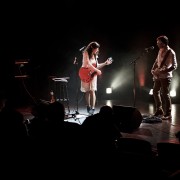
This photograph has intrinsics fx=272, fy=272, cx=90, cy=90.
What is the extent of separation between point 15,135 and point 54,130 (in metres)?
0.36

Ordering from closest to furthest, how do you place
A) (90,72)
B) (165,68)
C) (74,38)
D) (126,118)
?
(126,118), (165,68), (90,72), (74,38)

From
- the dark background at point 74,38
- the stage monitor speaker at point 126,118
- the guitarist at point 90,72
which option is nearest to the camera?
the stage monitor speaker at point 126,118

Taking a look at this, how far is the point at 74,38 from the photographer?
1027 cm

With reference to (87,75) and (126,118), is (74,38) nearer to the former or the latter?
(87,75)

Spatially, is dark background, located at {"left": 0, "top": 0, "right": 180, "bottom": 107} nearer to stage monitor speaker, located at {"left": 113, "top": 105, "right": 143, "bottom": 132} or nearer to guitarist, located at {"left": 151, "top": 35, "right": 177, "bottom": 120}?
guitarist, located at {"left": 151, "top": 35, "right": 177, "bottom": 120}

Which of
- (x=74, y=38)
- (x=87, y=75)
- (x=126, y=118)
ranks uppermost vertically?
(x=74, y=38)

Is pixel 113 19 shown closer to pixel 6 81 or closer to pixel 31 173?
pixel 6 81

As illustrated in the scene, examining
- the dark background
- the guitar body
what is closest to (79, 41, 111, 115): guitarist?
the guitar body

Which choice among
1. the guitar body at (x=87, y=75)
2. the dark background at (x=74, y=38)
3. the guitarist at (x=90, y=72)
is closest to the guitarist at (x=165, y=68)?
the guitarist at (x=90, y=72)

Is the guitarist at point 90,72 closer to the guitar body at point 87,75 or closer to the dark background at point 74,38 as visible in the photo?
the guitar body at point 87,75

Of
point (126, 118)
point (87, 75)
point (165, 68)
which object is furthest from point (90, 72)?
point (126, 118)

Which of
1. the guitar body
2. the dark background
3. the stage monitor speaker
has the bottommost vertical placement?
the stage monitor speaker

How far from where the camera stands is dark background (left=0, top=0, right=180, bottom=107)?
30.1ft

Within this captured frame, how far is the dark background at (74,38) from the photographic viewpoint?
9188 mm
